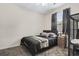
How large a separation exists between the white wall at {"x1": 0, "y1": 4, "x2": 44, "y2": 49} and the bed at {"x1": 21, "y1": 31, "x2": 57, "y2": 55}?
0.10 metres

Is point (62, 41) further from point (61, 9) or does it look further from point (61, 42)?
point (61, 9)

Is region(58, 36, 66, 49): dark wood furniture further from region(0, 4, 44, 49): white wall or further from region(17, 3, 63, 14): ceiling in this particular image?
region(17, 3, 63, 14): ceiling

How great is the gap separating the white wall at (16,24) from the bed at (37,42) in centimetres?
10

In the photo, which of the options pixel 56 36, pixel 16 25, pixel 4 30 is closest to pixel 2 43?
pixel 4 30

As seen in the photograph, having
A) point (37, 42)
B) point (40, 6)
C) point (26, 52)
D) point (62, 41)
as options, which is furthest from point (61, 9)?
point (26, 52)

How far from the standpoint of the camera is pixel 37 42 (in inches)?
54.2

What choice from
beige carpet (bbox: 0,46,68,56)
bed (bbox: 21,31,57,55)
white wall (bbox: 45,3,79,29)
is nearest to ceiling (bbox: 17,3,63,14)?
white wall (bbox: 45,3,79,29)

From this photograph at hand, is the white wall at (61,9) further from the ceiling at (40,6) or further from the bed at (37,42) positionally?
the bed at (37,42)

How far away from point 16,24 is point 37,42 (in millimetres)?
484

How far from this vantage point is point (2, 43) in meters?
1.21

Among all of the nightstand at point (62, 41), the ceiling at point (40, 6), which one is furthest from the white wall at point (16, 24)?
A: the nightstand at point (62, 41)

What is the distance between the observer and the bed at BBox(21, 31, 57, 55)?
1.35m

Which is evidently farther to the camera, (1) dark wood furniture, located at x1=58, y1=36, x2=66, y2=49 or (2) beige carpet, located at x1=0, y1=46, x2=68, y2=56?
(1) dark wood furniture, located at x1=58, y1=36, x2=66, y2=49

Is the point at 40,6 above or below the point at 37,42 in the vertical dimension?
above
